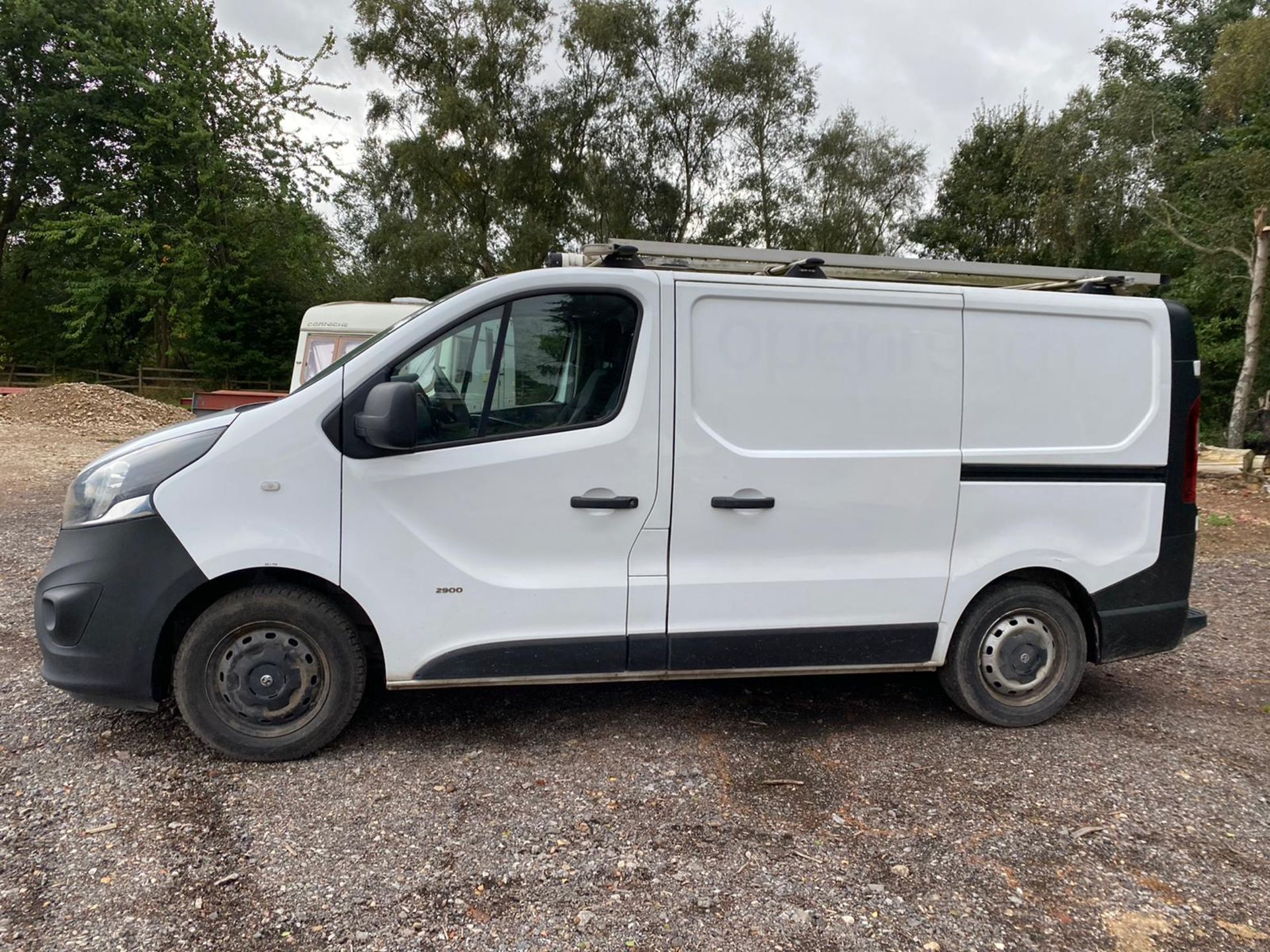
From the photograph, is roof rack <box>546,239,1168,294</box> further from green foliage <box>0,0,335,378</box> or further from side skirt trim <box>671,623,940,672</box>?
green foliage <box>0,0,335,378</box>

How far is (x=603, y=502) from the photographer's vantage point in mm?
3527

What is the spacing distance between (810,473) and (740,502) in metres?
0.35

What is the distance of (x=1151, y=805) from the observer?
11.0 feet

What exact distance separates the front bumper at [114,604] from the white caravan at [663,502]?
0.01 meters

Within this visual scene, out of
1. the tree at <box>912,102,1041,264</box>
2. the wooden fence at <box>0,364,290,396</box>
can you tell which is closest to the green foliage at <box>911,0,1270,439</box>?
the tree at <box>912,102,1041,264</box>

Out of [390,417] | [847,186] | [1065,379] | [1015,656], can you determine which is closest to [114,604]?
[390,417]

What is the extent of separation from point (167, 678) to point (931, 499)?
3417 mm

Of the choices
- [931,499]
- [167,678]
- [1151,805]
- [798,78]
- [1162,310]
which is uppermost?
[798,78]

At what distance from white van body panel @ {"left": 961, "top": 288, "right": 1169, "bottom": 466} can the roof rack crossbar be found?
0.16m

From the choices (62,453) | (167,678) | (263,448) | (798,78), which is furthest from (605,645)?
(798,78)

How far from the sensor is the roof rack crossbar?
372 cm

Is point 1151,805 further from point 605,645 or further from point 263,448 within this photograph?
point 263,448

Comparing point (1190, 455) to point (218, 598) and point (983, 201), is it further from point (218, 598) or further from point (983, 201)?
point (983, 201)

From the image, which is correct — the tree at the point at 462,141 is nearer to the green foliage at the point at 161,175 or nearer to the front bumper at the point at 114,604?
the green foliage at the point at 161,175
